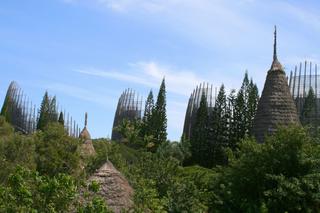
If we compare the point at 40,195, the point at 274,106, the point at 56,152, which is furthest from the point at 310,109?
the point at 40,195

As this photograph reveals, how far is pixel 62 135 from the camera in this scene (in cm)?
2281

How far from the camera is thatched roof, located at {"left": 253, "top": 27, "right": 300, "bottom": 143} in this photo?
19.5m

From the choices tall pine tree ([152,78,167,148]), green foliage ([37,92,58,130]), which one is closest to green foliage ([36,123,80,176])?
tall pine tree ([152,78,167,148])

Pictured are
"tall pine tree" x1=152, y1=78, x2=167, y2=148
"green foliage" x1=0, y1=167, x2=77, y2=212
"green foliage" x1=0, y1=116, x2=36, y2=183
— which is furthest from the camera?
"tall pine tree" x1=152, y1=78, x2=167, y2=148

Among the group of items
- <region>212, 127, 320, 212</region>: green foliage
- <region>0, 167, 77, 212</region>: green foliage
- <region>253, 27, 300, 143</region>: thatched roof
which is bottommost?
<region>0, 167, 77, 212</region>: green foliage

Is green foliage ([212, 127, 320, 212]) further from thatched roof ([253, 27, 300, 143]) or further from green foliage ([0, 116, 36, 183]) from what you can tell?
green foliage ([0, 116, 36, 183])

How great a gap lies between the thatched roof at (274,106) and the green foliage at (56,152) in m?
6.90

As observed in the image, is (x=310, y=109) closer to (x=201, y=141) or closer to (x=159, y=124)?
(x=201, y=141)

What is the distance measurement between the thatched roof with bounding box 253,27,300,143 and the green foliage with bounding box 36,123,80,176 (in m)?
6.90

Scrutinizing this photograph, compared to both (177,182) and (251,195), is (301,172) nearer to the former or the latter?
(251,195)

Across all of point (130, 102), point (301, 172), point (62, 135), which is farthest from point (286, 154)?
point (130, 102)

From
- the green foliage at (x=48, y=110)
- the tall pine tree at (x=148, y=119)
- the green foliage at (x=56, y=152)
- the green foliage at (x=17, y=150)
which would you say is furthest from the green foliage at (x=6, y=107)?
the green foliage at (x=17, y=150)

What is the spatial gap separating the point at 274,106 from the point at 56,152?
333 inches

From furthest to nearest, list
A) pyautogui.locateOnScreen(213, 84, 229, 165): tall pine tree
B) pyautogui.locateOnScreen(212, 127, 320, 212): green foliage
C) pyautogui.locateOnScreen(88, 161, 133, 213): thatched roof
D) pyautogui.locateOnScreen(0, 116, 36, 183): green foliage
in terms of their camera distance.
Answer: pyautogui.locateOnScreen(213, 84, 229, 165): tall pine tree < pyautogui.locateOnScreen(0, 116, 36, 183): green foliage < pyautogui.locateOnScreen(212, 127, 320, 212): green foliage < pyautogui.locateOnScreen(88, 161, 133, 213): thatched roof
